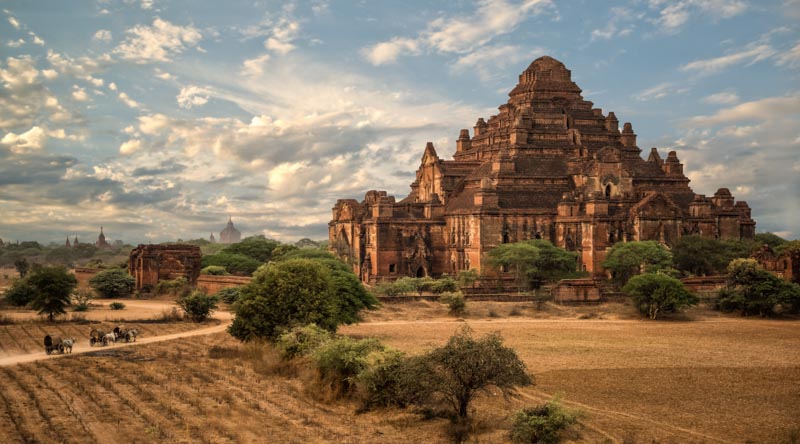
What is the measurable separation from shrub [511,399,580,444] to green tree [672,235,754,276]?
40283 millimetres

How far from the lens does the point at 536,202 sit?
6116cm

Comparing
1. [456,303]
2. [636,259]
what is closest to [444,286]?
[456,303]

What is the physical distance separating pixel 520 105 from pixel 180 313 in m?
37.4

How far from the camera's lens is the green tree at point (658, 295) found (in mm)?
45062

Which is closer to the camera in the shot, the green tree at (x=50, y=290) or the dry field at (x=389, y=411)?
the dry field at (x=389, y=411)

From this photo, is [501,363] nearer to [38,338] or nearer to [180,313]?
[38,338]

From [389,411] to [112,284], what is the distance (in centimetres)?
4487

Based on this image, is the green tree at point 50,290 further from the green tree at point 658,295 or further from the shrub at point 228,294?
the green tree at point 658,295

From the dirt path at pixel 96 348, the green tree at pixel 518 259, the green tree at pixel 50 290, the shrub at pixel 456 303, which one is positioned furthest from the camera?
the green tree at pixel 518 259

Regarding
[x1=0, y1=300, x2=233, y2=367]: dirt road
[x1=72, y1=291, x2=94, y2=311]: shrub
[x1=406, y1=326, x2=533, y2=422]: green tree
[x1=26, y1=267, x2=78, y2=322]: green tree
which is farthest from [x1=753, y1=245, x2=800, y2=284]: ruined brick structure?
[x1=72, y1=291, x2=94, y2=311]: shrub

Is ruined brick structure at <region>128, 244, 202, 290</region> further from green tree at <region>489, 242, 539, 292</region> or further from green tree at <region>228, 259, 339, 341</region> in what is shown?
green tree at <region>228, 259, 339, 341</region>

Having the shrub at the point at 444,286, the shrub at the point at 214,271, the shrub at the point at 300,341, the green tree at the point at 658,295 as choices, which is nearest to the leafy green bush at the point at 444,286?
the shrub at the point at 444,286

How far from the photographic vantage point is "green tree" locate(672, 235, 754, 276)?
183 ft

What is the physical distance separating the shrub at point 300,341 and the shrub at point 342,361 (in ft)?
9.23
